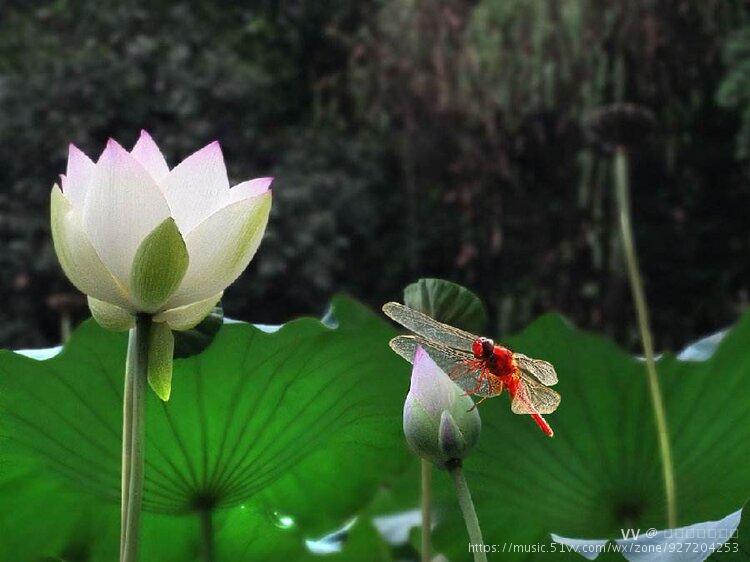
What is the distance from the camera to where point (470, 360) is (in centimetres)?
26

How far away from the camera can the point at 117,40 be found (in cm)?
415

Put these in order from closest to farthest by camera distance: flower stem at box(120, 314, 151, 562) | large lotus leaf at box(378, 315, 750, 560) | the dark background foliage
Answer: flower stem at box(120, 314, 151, 562), large lotus leaf at box(378, 315, 750, 560), the dark background foliage

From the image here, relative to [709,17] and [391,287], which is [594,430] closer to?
[709,17]

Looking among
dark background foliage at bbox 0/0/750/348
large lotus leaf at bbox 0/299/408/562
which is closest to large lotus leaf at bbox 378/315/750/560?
large lotus leaf at bbox 0/299/408/562

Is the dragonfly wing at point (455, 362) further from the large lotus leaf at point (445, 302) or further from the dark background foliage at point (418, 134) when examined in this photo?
the dark background foliage at point (418, 134)

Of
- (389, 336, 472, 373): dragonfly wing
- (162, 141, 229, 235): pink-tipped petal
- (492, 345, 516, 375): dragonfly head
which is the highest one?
(162, 141, 229, 235): pink-tipped petal

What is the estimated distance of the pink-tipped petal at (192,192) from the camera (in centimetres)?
25

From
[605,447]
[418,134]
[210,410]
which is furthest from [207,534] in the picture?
[418,134]

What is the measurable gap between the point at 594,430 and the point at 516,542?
6cm

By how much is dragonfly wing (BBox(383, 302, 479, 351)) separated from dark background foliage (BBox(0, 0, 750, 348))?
340 cm

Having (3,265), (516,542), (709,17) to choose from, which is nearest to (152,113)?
(3,265)

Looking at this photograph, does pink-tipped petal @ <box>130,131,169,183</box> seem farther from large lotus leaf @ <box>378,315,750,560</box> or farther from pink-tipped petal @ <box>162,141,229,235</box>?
large lotus leaf @ <box>378,315,750,560</box>

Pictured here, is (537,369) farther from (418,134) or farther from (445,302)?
(418,134)

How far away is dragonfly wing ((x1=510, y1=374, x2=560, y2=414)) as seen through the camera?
253 mm
